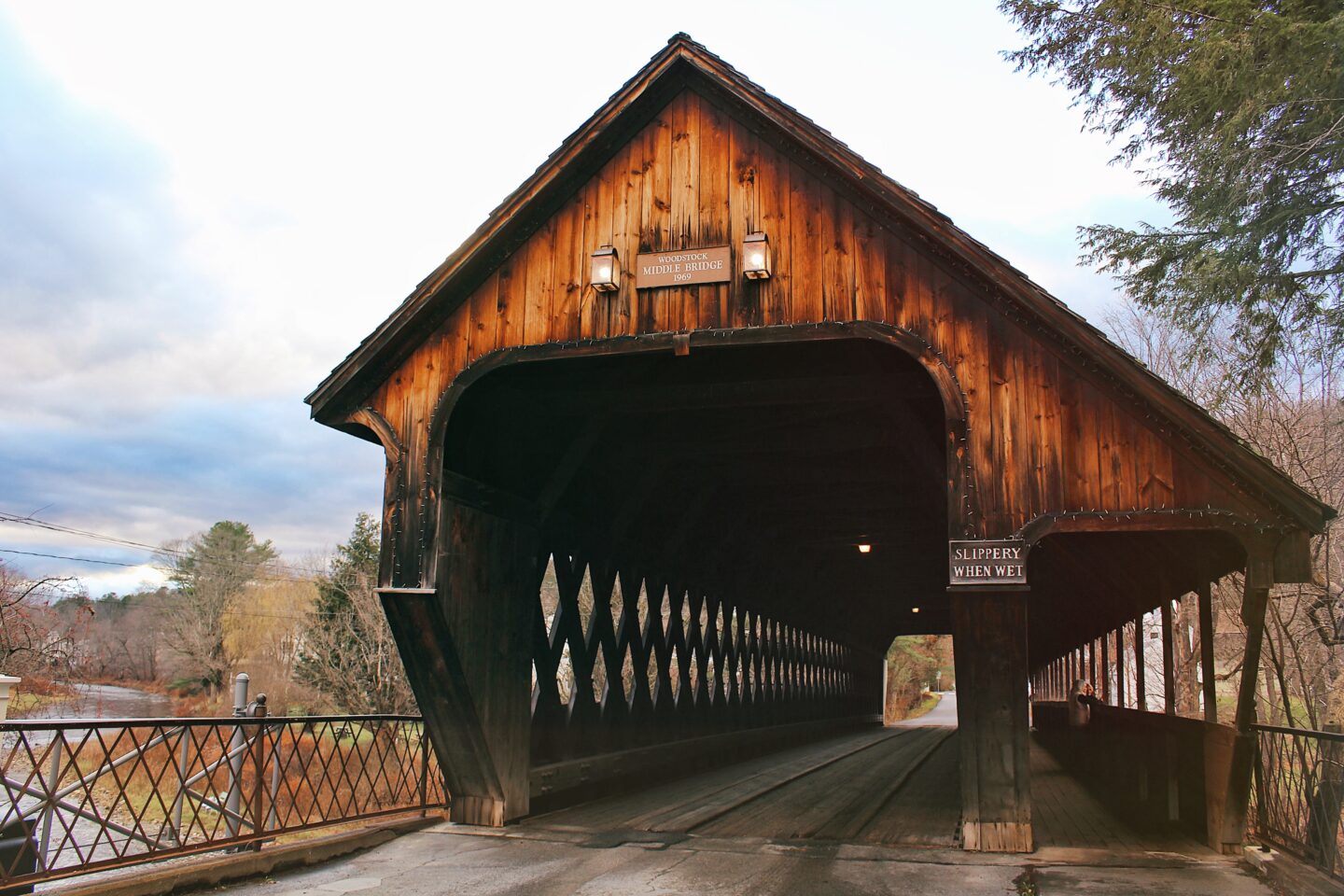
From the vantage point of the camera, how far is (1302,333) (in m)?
10.0

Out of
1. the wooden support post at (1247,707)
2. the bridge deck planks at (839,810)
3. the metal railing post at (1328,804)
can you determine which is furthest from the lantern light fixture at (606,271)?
the metal railing post at (1328,804)

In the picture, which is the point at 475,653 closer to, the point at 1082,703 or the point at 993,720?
the point at 993,720

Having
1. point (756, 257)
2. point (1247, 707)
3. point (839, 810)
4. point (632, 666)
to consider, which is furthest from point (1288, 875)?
point (632, 666)

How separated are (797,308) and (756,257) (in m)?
0.48

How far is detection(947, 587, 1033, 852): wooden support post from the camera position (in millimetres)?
6848

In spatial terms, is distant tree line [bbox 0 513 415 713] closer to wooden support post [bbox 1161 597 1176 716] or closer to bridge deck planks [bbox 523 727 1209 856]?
bridge deck planks [bbox 523 727 1209 856]

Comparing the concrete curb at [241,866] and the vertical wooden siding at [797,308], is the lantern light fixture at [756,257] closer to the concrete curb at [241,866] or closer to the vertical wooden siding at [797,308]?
the vertical wooden siding at [797,308]

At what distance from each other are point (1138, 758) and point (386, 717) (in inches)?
291

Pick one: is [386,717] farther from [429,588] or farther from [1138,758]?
[1138,758]

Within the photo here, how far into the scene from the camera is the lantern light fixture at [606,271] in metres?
7.78

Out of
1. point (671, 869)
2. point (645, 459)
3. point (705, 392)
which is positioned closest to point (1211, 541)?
point (705, 392)

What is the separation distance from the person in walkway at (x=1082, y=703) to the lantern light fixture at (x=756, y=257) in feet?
33.2

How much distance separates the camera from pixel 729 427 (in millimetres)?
10875

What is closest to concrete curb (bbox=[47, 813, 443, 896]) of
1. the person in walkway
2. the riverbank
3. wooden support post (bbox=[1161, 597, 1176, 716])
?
the riverbank
